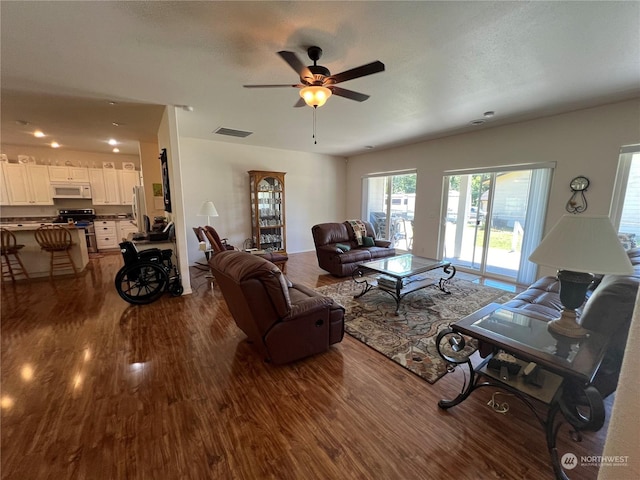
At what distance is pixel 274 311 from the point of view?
2047 mm

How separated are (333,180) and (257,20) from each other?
5.68 metres

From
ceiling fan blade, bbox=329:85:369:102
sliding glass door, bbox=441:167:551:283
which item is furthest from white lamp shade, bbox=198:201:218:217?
sliding glass door, bbox=441:167:551:283

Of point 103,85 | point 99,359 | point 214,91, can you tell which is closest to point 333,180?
point 214,91

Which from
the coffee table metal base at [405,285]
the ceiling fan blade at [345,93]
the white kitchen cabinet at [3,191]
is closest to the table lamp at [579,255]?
the coffee table metal base at [405,285]

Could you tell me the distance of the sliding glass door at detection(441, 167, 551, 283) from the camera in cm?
421

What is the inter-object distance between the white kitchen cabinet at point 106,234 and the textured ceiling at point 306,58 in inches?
121

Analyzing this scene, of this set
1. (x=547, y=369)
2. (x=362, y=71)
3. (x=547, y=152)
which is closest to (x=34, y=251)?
(x=362, y=71)

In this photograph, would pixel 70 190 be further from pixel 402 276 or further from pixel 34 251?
pixel 402 276

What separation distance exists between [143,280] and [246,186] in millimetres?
3159

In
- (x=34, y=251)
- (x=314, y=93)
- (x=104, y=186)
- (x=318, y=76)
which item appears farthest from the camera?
(x=104, y=186)

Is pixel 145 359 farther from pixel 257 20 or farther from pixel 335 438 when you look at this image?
pixel 257 20

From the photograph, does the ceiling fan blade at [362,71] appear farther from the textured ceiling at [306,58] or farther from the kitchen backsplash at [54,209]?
the kitchen backsplash at [54,209]

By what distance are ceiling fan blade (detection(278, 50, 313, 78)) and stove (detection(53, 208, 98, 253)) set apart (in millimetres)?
6796

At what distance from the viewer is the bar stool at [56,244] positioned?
4.34 meters
